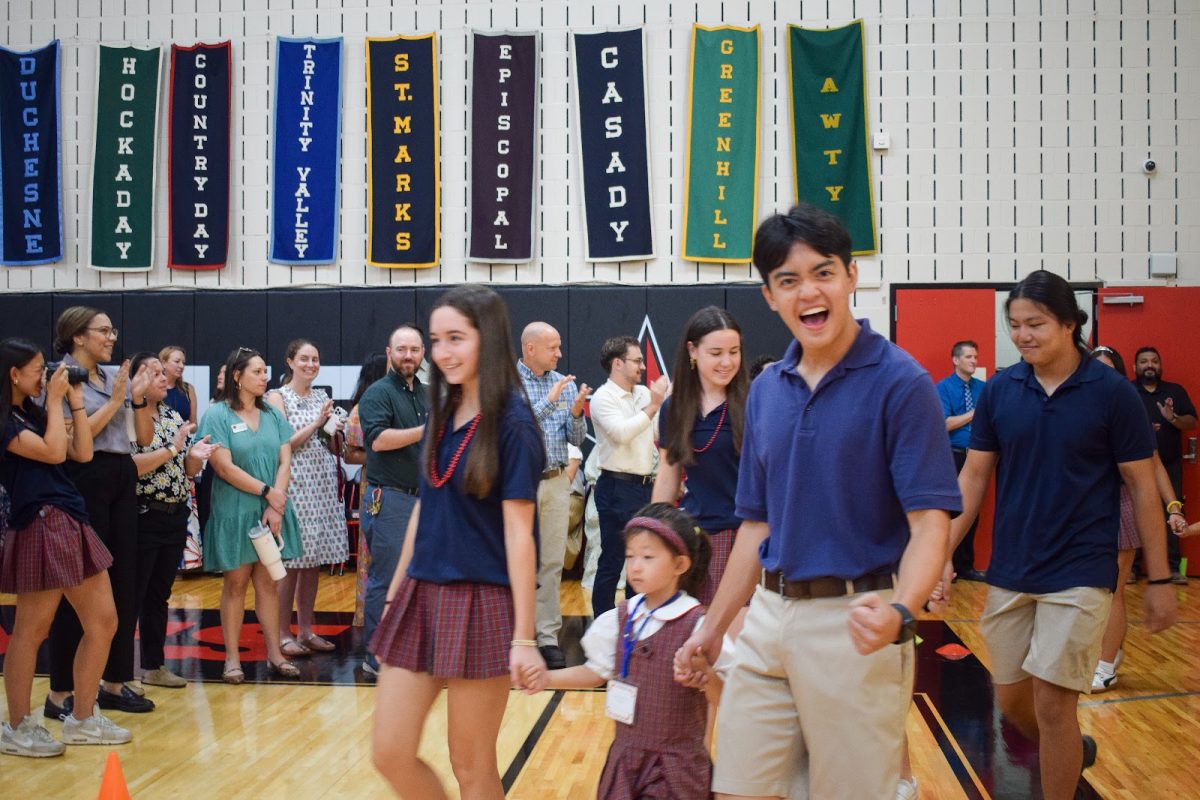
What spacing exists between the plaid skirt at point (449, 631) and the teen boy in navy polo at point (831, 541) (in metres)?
0.70

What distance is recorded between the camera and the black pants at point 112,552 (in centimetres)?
481

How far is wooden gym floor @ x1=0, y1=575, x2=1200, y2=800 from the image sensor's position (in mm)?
4098

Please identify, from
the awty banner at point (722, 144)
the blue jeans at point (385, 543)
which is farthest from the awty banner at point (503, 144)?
the blue jeans at point (385, 543)

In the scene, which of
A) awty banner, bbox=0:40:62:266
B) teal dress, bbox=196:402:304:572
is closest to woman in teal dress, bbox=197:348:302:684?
teal dress, bbox=196:402:304:572

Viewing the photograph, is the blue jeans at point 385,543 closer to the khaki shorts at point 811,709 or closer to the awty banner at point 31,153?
the khaki shorts at point 811,709

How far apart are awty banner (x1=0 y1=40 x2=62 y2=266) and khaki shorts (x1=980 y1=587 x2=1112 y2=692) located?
969 cm

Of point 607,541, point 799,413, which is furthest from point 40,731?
point 799,413

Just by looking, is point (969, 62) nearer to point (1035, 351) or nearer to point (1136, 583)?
point (1136, 583)

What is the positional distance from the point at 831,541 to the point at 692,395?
73.3 inches

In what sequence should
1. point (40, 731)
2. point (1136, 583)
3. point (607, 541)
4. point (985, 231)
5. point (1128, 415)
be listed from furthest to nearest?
point (985, 231) < point (1136, 583) < point (607, 541) < point (40, 731) < point (1128, 415)

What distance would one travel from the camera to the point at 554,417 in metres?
6.07

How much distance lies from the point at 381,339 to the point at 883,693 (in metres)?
8.23

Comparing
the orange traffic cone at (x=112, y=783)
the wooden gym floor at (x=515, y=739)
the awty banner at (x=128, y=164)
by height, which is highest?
the awty banner at (x=128, y=164)

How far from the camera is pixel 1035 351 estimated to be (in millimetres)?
3303
